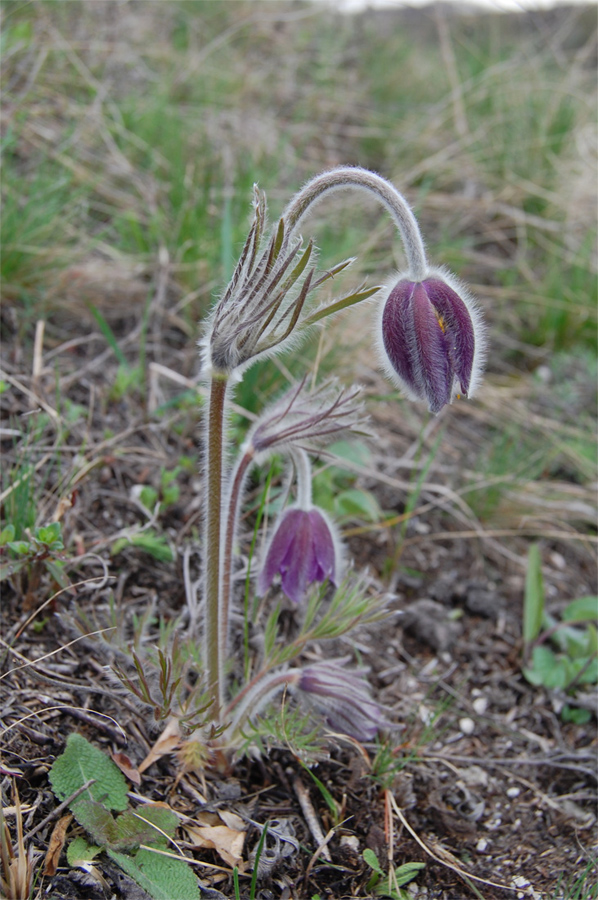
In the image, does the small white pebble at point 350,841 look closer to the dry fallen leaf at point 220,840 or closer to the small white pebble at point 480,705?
the dry fallen leaf at point 220,840

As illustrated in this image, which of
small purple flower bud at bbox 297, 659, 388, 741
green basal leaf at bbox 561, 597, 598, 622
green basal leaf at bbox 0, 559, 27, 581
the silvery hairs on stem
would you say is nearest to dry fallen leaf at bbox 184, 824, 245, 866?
small purple flower bud at bbox 297, 659, 388, 741

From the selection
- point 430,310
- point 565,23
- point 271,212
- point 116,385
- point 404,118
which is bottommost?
point 116,385

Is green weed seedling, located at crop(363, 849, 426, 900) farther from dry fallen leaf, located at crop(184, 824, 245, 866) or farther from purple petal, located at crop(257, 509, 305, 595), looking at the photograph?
purple petal, located at crop(257, 509, 305, 595)

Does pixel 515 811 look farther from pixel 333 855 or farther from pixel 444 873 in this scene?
pixel 333 855

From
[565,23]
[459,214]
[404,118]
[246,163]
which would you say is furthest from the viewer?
[565,23]

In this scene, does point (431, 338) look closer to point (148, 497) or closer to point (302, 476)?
point (302, 476)

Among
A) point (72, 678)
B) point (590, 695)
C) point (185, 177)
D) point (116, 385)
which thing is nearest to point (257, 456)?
point (72, 678)

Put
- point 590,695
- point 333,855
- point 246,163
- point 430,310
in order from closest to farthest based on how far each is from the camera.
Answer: point 430,310
point 333,855
point 590,695
point 246,163
